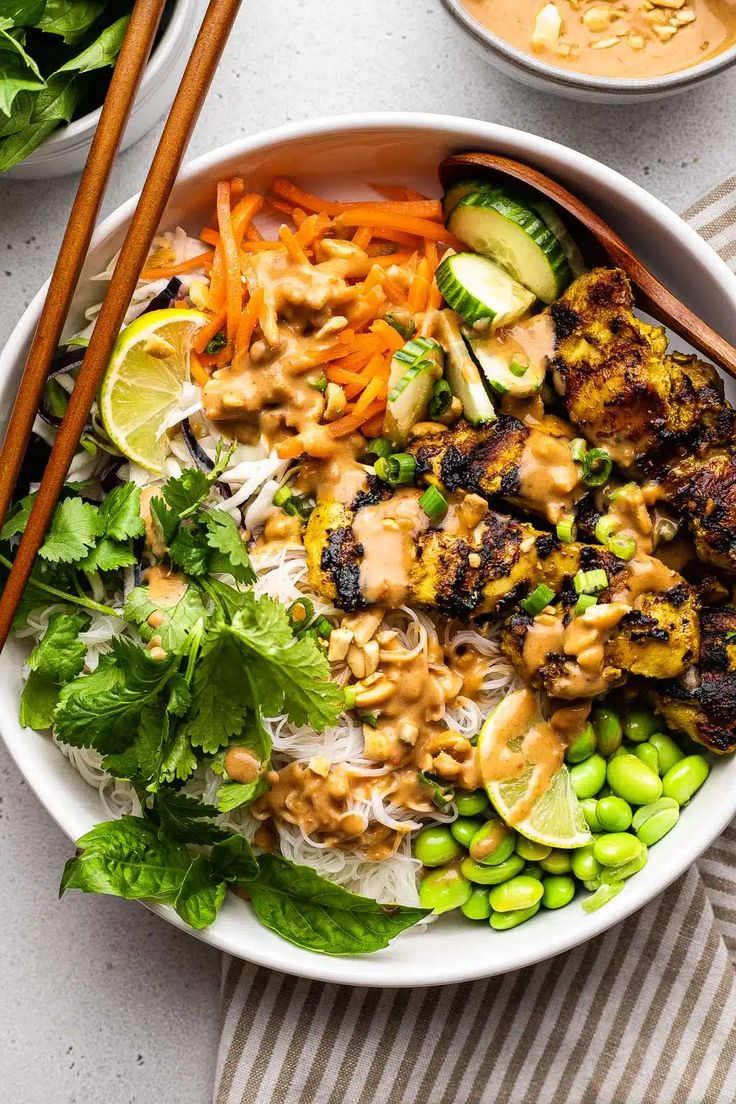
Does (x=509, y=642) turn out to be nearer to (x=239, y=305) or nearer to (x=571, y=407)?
(x=571, y=407)

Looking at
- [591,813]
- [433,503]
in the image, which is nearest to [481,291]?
[433,503]

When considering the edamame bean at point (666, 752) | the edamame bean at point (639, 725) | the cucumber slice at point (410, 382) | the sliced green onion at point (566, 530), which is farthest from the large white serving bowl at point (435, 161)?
the sliced green onion at point (566, 530)

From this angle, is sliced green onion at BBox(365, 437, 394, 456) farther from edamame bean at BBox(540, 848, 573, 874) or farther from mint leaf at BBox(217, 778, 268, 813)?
edamame bean at BBox(540, 848, 573, 874)

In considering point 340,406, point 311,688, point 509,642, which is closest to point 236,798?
point 311,688

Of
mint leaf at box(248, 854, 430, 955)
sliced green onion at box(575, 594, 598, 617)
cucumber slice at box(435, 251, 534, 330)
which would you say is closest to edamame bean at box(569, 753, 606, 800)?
sliced green onion at box(575, 594, 598, 617)

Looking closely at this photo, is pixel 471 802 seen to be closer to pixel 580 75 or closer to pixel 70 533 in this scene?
pixel 70 533
